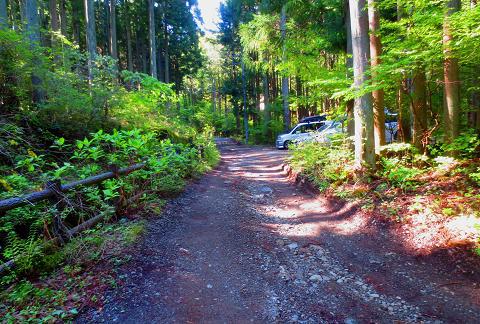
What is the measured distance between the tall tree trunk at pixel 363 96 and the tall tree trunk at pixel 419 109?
103 centimetres

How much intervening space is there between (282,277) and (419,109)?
554 cm

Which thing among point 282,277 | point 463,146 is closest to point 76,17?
point 282,277

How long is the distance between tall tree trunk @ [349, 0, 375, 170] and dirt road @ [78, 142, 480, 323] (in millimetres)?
1597

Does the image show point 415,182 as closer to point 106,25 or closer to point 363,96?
point 363,96

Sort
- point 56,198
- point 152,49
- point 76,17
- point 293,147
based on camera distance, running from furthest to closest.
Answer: point 76,17, point 152,49, point 293,147, point 56,198

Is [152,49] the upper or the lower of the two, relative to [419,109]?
upper

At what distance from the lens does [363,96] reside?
268 inches

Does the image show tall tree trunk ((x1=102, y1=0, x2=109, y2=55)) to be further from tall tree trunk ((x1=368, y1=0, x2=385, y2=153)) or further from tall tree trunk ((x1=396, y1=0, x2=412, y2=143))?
tall tree trunk ((x1=396, y1=0, x2=412, y2=143))

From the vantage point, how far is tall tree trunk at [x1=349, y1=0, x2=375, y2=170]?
6.70m

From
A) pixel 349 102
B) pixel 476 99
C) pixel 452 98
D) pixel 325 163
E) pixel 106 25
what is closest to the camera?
pixel 452 98

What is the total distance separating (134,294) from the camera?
335 cm

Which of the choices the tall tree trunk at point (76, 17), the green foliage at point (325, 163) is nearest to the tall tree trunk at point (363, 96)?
the green foliage at point (325, 163)

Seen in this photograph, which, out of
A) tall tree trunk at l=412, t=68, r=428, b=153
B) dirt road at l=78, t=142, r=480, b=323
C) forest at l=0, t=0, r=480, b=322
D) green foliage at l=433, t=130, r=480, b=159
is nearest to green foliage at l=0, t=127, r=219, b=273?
forest at l=0, t=0, r=480, b=322

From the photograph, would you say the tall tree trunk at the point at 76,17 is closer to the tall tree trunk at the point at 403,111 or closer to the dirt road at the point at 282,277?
the dirt road at the point at 282,277
